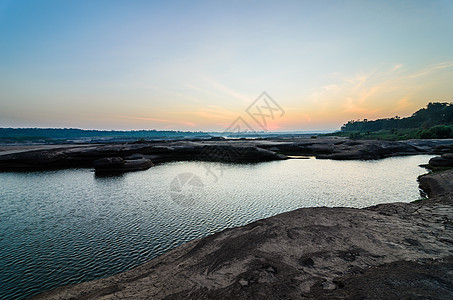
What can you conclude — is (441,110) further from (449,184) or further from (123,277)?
(123,277)

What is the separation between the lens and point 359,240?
665cm

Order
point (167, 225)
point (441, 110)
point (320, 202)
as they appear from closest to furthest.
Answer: point (167, 225)
point (320, 202)
point (441, 110)

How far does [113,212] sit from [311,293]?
13667 millimetres

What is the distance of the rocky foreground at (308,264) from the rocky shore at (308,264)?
0.07 ft

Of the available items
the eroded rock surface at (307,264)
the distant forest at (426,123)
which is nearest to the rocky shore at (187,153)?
the distant forest at (426,123)

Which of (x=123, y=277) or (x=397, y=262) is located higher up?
(x=397, y=262)

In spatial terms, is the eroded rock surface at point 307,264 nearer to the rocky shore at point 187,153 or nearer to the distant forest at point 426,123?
the rocky shore at point 187,153

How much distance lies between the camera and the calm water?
826 cm

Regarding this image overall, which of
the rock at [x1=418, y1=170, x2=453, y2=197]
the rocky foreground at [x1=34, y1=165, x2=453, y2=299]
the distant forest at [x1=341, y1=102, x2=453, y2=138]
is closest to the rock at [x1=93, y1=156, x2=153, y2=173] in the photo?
the rocky foreground at [x1=34, y1=165, x2=453, y2=299]

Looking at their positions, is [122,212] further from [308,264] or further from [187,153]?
[187,153]

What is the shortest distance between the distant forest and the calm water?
63.1 m

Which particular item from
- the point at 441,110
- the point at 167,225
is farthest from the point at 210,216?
the point at 441,110

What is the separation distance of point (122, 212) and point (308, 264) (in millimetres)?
12641

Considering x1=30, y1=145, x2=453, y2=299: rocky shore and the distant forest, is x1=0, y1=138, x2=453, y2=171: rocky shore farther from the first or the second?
x1=30, y1=145, x2=453, y2=299: rocky shore
